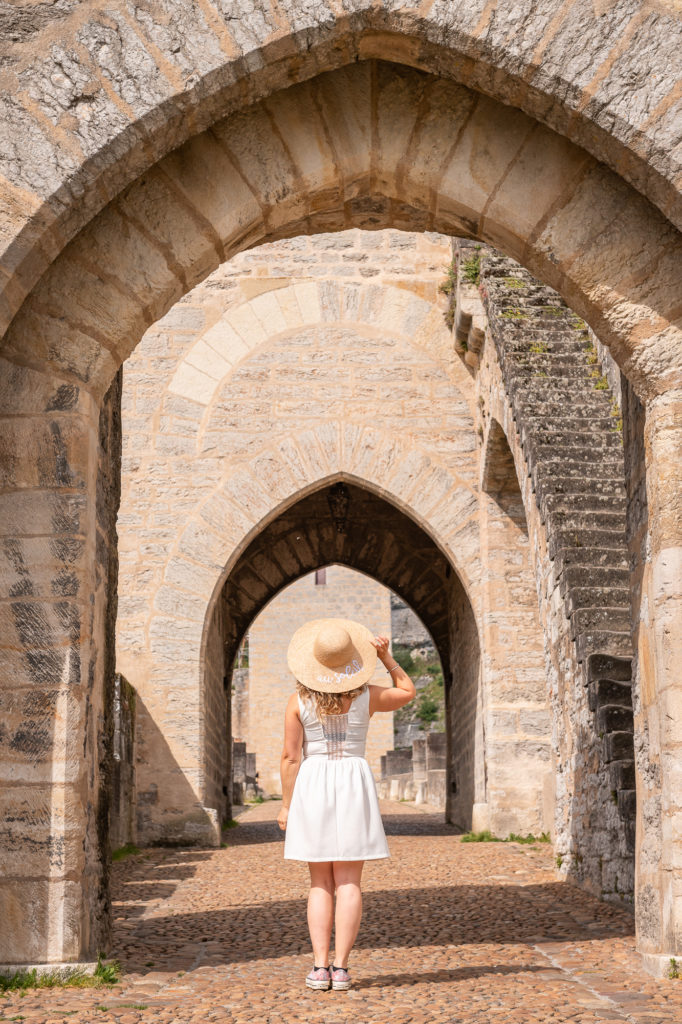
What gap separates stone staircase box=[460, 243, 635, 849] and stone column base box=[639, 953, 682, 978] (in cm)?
175

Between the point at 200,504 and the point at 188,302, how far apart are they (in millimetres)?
1810

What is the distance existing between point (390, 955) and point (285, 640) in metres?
22.1

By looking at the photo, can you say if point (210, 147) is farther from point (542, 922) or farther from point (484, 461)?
point (484, 461)

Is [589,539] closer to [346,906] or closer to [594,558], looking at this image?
[594,558]

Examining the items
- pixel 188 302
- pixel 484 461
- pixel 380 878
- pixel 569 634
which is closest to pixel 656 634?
pixel 569 634

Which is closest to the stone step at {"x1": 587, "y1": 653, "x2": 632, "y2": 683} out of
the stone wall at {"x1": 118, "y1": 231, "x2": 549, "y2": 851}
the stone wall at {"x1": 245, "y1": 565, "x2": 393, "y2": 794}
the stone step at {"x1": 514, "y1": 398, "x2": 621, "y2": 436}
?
the stone step at {"x1": 514, "y1": 398, "x2": 621, "y2": 436}

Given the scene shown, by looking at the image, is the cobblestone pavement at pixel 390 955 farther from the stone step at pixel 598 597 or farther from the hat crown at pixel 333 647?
the stone step at pixel 598 597

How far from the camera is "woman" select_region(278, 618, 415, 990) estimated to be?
360 cm

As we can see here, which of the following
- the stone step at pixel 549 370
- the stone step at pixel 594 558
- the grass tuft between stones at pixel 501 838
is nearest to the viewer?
the stone step at pixel 594 558

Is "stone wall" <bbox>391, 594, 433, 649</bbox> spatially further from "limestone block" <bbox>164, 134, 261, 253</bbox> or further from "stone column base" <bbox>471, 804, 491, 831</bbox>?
"limestone block" <bbox>164, 134, 261, 253</bbox>

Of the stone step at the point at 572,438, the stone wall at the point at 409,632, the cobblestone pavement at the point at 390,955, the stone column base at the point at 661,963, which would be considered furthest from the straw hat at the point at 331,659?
the stone wall at the point at 409,632

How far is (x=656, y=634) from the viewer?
383 cm

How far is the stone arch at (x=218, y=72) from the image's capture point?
11.3 feet

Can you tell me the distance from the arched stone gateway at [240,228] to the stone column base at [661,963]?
0.16 feet
